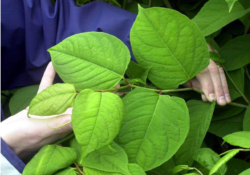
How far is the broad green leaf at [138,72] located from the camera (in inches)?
15.4

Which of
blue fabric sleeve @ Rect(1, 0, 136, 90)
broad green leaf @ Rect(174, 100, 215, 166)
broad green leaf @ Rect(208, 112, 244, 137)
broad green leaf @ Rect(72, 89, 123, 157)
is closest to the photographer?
broad green leaf @ Rect(72, 89, 123, 157)

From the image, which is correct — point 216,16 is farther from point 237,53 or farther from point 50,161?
point 50,161

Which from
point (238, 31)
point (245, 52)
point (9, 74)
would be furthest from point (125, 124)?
point (9, 74)

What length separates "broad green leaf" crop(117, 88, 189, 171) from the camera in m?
0.35

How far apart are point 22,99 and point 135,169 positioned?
406 mm

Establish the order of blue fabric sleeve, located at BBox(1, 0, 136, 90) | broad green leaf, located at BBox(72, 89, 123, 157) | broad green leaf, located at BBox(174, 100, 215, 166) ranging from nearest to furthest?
1. broad green leaf, located at BBox(72, 89, 123, 157)
2. broad green leaf, located at BBox(174, 100, 215, 166)
3. blue fabric sleeve, located at BBox(1, 0, 136, 90)

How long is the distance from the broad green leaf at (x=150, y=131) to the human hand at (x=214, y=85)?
134 mm

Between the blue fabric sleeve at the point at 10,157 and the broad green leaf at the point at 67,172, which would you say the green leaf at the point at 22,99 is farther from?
the broad green leaf at the point at 67,172

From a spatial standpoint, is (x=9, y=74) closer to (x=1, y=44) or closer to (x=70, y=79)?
(x=1, y=44)

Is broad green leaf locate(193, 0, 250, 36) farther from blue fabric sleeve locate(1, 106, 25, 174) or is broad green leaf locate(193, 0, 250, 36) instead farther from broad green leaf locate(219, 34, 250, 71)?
blue fabric sleeve locate(1, 106, 25, 174)

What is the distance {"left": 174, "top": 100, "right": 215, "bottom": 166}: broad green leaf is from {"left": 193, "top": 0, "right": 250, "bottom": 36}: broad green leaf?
12 cm

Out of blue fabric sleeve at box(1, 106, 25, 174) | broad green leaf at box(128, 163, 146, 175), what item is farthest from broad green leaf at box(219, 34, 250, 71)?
blue fabric sleeve at box(1, 106, 25, 174)

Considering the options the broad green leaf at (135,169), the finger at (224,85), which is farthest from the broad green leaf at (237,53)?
the broad green leaf at (135,169)

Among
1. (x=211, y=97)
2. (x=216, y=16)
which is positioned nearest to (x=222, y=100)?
(x=211, y=97)
